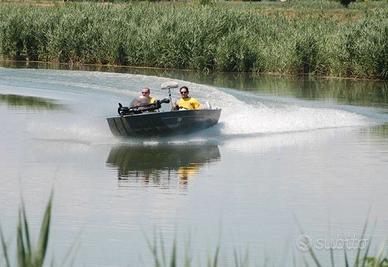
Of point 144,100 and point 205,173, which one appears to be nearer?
point 205,173

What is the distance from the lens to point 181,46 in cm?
4309

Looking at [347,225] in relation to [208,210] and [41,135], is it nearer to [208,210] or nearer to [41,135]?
Result: [208,210]

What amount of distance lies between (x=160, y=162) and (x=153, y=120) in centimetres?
227

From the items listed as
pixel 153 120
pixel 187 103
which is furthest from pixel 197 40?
pixel 153 120

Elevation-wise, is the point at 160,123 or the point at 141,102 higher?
the point at 141,102

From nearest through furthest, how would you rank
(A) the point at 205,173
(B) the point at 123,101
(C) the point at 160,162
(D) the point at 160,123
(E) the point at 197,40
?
(A) the point at 205,173, (C) the point at 160,162, (D) the point at 160,123, (B) the point at 123,101, (E) the point at 197,40

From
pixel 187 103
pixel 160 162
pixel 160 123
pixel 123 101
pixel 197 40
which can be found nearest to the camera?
pixel 160 162

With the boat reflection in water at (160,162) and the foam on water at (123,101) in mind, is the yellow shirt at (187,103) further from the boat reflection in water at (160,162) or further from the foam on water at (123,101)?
the boat reflection in water at (160,162)

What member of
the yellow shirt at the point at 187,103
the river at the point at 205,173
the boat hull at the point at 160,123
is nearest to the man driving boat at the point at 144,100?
the boat hull at the point at 160,123

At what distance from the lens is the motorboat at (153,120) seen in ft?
77.7

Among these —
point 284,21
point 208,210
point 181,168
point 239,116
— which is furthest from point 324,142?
point 284,21

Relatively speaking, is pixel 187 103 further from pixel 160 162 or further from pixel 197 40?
pixel 197 40

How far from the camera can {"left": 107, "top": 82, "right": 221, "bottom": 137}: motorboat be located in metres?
23.7

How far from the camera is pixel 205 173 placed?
20188 millimetres
